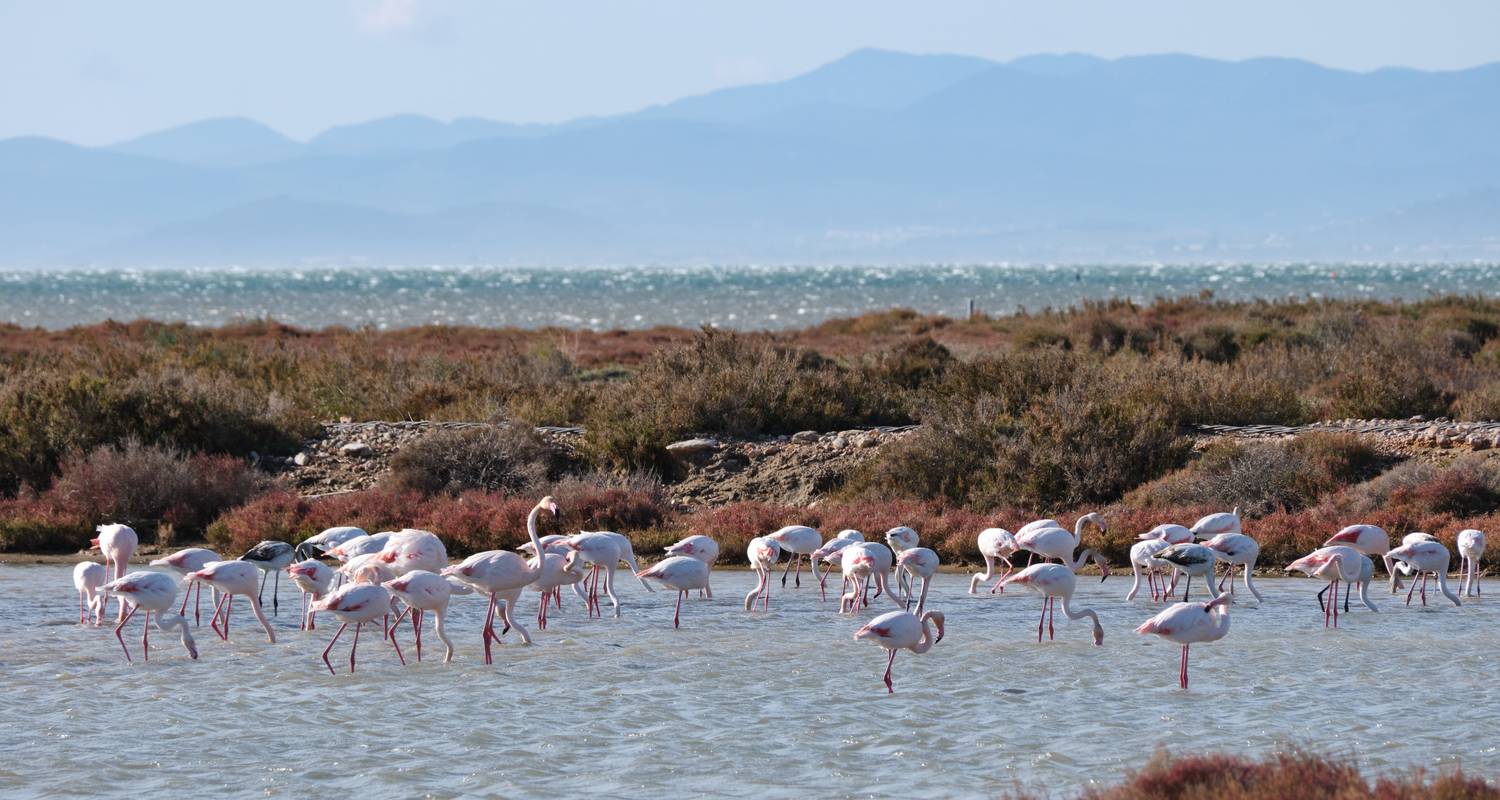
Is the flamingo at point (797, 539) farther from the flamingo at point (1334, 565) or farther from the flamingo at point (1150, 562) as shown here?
the flamingo at point (1334, 565)

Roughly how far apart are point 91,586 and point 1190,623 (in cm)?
708

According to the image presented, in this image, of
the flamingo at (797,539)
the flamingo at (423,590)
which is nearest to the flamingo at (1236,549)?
the flamingo at (797,539)

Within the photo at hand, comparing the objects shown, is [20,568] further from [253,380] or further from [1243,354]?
[1243,354]

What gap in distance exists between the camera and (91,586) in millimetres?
11281

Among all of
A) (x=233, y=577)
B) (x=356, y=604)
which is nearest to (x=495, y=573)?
(x=356, y=604)

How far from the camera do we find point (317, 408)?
71.3ft

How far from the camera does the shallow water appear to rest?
820cm

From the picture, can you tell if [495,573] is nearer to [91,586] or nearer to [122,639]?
[122,639]

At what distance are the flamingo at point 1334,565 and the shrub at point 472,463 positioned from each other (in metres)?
7.72

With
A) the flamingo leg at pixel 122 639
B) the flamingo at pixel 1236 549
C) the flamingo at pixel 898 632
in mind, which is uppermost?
the flamingo at pixel 1236 549

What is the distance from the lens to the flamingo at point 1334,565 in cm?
1145

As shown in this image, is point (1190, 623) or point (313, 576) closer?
point (1190, 623)

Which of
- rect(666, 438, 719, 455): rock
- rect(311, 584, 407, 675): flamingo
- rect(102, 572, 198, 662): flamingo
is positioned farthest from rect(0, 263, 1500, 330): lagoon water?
rect(311, 584, 407, 675): flamingo

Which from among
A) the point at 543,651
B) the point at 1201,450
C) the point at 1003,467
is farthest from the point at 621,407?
the point at 543,651
